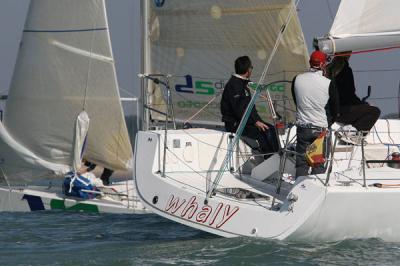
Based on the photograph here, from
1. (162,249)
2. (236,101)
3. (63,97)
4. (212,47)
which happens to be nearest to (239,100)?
(236,101)

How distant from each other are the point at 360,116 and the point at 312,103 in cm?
118

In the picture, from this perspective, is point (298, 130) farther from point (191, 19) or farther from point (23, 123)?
point (23, 123)

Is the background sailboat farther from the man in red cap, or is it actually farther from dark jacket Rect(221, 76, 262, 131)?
the man in red cap

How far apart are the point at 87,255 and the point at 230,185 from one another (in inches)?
63.0

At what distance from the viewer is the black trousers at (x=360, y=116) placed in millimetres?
9641

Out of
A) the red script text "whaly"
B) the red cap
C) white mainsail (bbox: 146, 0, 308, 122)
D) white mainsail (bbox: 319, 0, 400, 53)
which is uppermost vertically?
white mainsail (bbox: 146, 0, 308, 122)

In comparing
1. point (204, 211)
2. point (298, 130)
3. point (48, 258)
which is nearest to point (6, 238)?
point (48, 258)

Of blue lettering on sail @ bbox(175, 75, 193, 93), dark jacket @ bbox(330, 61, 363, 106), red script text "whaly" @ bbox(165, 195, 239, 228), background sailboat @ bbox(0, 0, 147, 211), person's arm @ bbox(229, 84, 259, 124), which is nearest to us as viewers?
red script text "whaly" @ bbox(165, 195, 239, 228)

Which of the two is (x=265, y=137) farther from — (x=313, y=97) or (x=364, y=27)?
(x=364, y=27)

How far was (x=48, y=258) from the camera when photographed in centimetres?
845

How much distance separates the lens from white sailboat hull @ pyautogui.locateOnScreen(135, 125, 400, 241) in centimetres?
797

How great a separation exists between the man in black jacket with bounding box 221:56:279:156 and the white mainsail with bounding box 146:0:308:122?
4.45 meters

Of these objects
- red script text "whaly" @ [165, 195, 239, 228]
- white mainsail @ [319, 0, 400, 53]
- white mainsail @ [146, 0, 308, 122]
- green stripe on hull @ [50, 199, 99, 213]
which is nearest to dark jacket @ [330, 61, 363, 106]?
white mainsail @ [319, 0, 400, 53]

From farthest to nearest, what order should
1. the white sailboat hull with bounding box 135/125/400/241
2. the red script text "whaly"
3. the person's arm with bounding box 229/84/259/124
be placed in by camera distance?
the person's arm with bounding box 229/84/259/124, the red script text "whaly", the white sailboat hull with bounding box 135/125/400/241
